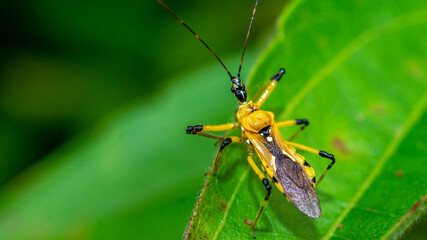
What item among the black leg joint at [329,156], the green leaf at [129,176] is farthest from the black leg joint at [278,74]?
the green leaf at [129,176]

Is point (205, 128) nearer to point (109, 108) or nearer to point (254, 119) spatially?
point (254, 119)

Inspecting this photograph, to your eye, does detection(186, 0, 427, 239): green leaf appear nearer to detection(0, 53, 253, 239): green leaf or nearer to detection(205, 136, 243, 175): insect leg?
detection(205, 136, 243, 175): insect leg

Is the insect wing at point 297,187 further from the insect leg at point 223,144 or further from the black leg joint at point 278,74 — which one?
the black leg joint at point 278,74

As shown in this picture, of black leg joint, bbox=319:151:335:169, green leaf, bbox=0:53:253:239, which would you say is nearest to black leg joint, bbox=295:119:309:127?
black leg joint, bbox=319:151:335:169

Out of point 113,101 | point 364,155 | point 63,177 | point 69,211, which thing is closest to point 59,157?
point 63,177

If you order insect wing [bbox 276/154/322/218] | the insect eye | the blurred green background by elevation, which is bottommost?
insect wing [bbox 276/154/322/218]

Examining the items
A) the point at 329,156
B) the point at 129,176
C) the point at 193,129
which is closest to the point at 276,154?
the point at 329,156
